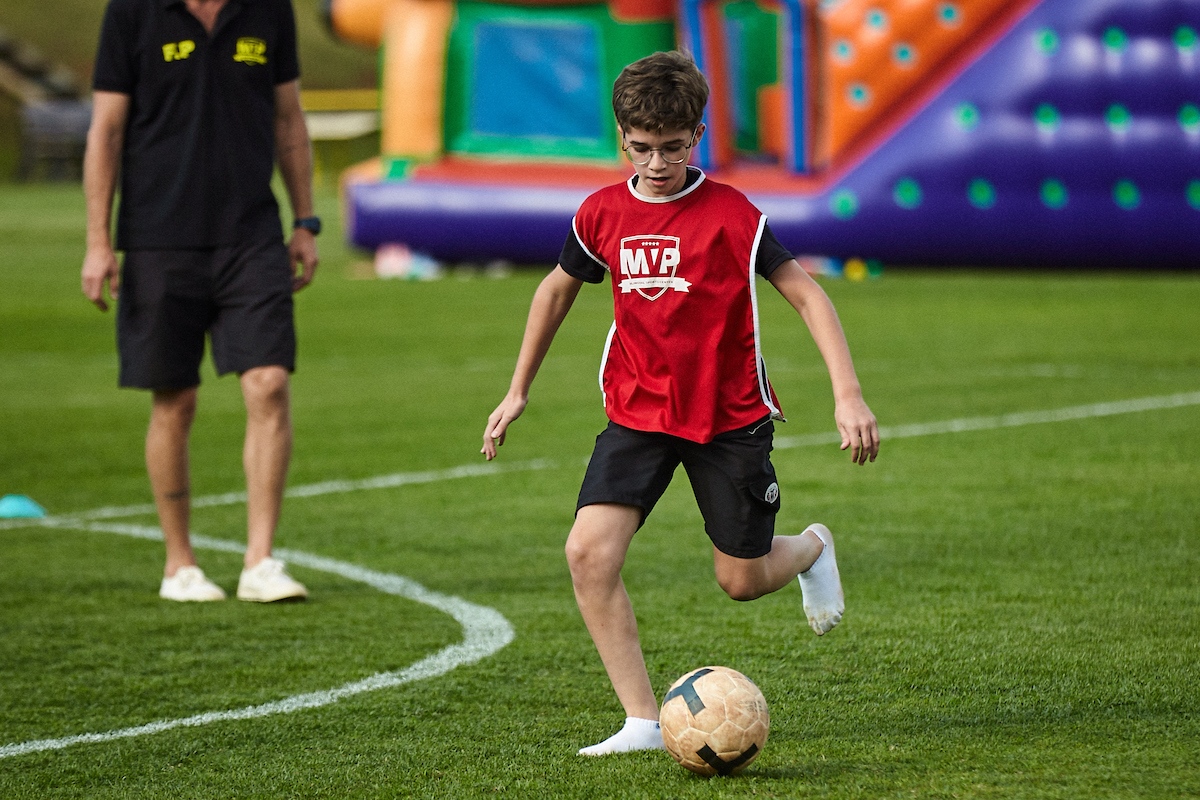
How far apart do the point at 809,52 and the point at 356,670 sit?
1501cm

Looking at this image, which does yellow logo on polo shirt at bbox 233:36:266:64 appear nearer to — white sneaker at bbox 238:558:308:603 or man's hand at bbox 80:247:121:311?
man's hand at bbox 80:247:121:311

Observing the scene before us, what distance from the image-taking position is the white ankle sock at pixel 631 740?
13.0ft

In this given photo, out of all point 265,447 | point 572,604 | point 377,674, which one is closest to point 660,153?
point 377,674

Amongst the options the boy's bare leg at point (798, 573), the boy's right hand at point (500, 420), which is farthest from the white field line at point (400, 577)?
the boy's bare leg at point (798, 573)

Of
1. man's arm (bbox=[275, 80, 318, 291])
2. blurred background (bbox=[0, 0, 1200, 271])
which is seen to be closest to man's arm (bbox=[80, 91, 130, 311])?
man's arm (bbox=[275, 80, 318, 291])

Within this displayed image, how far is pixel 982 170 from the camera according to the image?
59.5ft

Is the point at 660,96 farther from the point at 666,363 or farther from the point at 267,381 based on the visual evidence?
the point at 267,381

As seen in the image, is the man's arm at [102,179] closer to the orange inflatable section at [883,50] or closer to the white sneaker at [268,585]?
the white sneaker at [268,585]

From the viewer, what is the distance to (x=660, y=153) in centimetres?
397

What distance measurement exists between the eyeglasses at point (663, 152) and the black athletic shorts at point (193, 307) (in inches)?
90.4

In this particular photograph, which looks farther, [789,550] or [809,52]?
[809,52]

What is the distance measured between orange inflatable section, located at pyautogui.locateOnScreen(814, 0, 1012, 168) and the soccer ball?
50.4 ft

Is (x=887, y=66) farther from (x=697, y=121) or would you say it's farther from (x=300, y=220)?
(x=697, y=121)

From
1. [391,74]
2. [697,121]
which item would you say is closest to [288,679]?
[697,121]
